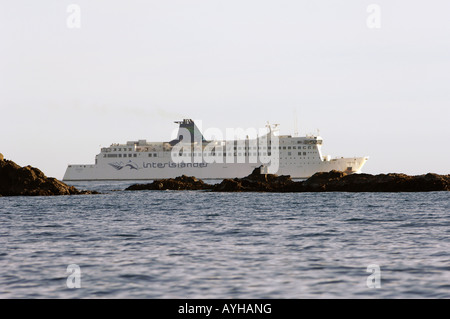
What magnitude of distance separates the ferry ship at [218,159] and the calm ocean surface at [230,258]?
91.5 metres

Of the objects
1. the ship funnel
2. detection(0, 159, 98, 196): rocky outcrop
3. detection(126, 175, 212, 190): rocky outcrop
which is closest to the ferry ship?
the ship funnel

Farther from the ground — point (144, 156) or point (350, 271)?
point (144, 156)

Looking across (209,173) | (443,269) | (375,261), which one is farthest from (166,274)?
(209,173)

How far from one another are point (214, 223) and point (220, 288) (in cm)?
1440

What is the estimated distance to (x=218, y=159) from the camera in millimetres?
120750

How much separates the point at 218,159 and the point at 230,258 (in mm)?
105436

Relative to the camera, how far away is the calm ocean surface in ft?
38.1

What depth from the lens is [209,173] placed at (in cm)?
11988

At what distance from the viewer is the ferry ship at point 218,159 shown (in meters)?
118

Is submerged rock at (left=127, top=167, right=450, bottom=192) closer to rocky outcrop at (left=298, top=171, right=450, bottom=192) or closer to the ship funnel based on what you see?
rocky outcrop at (left=298, top=171, right=450, bottom=192)

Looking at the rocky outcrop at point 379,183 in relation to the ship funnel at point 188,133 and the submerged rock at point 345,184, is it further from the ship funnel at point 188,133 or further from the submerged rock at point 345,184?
the ship funnel at point 188,133

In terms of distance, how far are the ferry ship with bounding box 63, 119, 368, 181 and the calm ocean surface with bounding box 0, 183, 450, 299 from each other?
300 ft

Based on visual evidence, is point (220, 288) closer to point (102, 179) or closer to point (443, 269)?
point (443, 269)

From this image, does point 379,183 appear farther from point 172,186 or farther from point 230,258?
point 230,258
